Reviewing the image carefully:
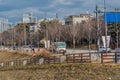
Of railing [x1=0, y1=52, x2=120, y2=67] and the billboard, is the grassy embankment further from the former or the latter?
the billboard

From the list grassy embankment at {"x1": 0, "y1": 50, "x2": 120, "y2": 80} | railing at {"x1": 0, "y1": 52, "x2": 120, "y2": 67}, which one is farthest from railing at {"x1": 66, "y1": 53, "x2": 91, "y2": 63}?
grassy embankment at {"x1": 0, "y1": 50, "x2": 120, "y2": 80}

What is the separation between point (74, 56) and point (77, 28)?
91884 millimetres

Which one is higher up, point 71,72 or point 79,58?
point 79,58

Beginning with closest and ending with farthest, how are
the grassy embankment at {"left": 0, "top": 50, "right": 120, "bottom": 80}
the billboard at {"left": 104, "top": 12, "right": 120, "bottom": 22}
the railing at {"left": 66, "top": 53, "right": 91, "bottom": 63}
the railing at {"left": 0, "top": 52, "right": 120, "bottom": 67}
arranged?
the grassy embankment at {"left": 0, "top": 50, "right": 120, "bottom": 80} < the railing at {"left": 0, "top": 52, "right": 120, "bottom": 67} < the railing at {"left": 66, "top": 53, "right": 91, "bottom": 63} < the billboard at {"left": 104, "top": 12, "right": 120, "bottom": 22}

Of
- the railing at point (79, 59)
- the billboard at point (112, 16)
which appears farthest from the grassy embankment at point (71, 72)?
the billboard at point (112, 16)

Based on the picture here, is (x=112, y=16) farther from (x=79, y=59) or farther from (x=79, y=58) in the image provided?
(x=79, y=59)

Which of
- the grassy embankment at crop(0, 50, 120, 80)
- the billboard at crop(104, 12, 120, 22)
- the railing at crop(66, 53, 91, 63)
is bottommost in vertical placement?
the grassy embankment at crop(0, 50, 120, 80)

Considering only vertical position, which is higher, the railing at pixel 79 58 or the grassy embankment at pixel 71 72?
the railing at pixel 79 58

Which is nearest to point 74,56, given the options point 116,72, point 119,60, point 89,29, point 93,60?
point 93,60

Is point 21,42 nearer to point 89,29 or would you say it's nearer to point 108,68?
point 89,29

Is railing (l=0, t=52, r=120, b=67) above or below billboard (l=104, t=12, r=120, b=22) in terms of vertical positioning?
below

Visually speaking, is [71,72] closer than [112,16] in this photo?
Yes

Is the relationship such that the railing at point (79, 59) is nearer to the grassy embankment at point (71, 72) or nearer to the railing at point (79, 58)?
the railing at point (79, 58)

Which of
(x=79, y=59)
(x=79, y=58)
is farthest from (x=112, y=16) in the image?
(x=79, y=59)
